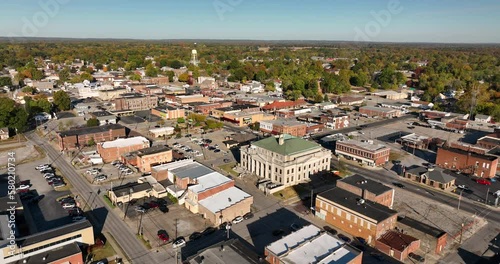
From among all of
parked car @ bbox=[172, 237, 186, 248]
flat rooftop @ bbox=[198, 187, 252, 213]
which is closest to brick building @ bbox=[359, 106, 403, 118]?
flat rooftop @ bbox=[198, 187, 252, 213]

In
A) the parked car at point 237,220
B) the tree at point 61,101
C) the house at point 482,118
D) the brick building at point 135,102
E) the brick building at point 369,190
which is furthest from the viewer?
the brick building at point 135,102

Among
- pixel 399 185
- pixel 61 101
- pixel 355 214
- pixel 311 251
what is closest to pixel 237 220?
pixel 311 251

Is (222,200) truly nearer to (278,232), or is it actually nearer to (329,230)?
(278,232)

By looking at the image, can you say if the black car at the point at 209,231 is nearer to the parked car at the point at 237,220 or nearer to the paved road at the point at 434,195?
the parked car at the point at 237,220

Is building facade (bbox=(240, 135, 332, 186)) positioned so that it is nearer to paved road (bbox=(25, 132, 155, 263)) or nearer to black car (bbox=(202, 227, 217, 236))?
black car (bbox=(202, 227, 217, 236))

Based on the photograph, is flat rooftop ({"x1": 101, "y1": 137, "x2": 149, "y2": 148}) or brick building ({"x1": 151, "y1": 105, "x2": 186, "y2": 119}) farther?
brick building ({"x1": 151, "y1": 105, "x2": 186, "y2": 119})

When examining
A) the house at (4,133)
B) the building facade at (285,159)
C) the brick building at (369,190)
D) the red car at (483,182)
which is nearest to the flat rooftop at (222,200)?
the building facade at (285,159)

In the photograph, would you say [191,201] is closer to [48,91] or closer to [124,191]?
[124,191]
